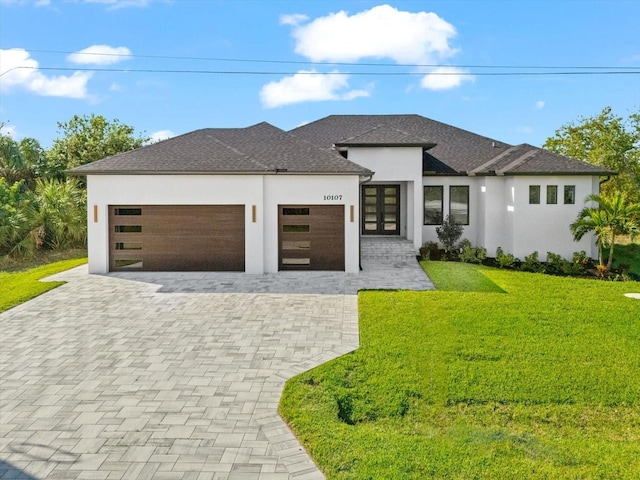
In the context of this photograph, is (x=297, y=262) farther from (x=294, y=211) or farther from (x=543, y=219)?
(x=543, y=219)

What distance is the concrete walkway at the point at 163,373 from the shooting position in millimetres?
5645

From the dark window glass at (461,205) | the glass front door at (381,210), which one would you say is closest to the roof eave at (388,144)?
the dark window glass at (461,205)

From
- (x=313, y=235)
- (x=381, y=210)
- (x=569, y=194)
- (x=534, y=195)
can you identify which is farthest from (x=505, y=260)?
(x=313, y=235)

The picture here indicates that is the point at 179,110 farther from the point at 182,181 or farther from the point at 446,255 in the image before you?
the point at 446,255

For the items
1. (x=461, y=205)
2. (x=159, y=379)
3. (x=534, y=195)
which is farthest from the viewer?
(x=461, y=205)

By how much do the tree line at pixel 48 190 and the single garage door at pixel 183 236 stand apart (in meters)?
3.04

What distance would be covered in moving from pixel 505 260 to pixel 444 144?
Result: 694 cm

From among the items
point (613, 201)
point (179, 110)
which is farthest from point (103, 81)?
point (613, 201)

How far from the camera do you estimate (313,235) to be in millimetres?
16750

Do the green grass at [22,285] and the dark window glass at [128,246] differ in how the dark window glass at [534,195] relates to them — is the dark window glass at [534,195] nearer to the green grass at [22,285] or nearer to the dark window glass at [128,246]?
the dark window glass at [128,246]

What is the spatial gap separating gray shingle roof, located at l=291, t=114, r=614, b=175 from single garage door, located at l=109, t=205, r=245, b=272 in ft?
19.0

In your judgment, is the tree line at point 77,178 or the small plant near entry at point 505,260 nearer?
the small plant near entry at point 505,260

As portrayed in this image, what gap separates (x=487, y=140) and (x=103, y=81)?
59.9 feet

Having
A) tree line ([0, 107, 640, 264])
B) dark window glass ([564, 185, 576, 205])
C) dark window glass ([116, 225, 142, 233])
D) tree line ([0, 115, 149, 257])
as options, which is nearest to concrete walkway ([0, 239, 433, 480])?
dark window glass ([116, 225, 142, 233])
